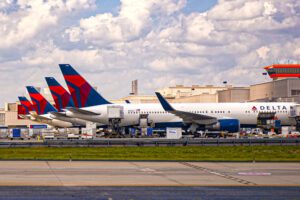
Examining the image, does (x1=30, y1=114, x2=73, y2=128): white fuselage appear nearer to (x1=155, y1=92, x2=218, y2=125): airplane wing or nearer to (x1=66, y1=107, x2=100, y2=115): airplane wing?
(x1=66, y1=107, x2=100, y2=115): airplane wing

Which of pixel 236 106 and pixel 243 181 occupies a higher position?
pixel 236 106

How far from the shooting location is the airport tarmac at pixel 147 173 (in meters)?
29.6

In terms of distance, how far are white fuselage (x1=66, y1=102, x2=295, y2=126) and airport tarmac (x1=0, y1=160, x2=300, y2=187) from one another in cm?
4350

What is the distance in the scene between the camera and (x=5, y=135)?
385 ft

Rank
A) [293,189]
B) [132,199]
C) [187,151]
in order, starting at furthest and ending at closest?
[187,151], [293,189], [132,199]

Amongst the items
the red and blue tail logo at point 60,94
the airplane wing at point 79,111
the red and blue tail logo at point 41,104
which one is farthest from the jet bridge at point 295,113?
the red and blue tail logo at point 41,104

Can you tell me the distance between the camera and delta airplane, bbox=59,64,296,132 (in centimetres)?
8575

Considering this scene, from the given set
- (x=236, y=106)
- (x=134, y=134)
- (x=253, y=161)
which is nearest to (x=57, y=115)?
(x=134, y=134)

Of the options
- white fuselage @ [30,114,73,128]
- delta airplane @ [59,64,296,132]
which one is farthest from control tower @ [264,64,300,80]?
delta airplane @ [59,64,296,132]

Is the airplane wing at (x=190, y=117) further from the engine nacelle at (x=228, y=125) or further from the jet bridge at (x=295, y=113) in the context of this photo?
the jet bridge at (x=295, y=113)

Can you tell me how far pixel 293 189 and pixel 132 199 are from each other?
8.00m

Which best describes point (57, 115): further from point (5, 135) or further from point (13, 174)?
point (13, 174)

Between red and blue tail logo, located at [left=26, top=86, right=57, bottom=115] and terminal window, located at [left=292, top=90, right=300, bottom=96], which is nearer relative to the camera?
terminal window, located at [left=292, top=90, right=300, bottom=96]

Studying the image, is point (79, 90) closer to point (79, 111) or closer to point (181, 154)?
point (79, 111)
